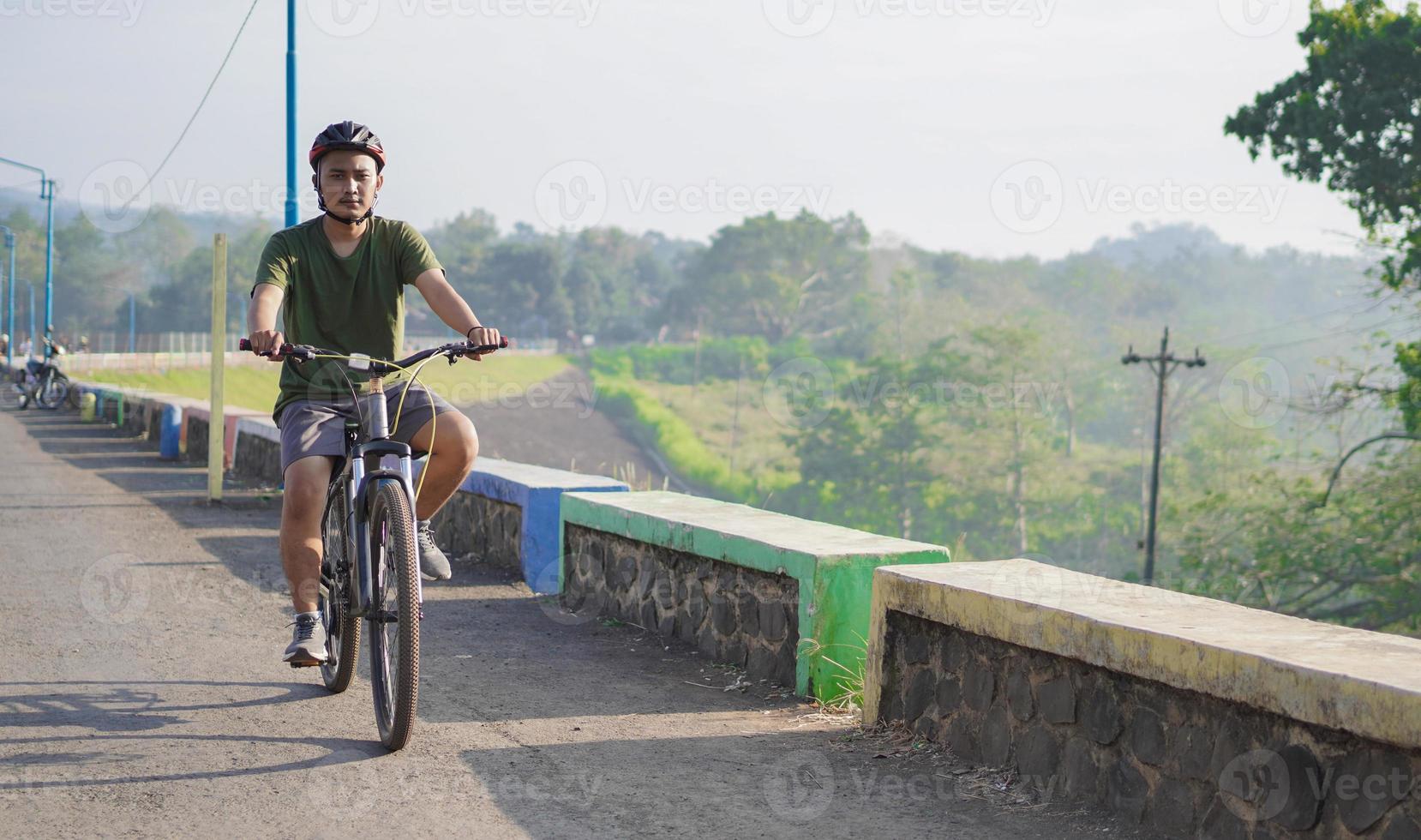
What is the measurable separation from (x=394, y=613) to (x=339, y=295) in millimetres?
1154

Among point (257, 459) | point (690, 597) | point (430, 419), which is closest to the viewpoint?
point (430, 419)

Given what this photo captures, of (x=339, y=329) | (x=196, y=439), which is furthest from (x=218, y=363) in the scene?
(x=339, y=329)

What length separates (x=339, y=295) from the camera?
178 inches

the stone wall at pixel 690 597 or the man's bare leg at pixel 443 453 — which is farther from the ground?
the man's bare leg at pixel 443 453

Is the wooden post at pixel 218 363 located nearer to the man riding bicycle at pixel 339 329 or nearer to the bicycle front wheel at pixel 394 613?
the man riding bicycle at pixel 339 329

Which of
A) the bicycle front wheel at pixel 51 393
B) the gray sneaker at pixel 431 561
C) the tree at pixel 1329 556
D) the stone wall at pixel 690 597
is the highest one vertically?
the gray sneaker at pixel 431 561

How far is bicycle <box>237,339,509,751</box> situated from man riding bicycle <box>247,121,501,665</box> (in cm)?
8

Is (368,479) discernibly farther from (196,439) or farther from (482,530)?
(196,439)

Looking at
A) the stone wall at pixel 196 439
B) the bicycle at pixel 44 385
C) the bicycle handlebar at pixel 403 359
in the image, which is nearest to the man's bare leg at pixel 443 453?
the bicycle handlebar at pixel 403 359

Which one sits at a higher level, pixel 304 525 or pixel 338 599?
pixel 304 525

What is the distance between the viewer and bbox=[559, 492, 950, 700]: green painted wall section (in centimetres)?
486

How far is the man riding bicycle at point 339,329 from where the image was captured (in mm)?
4391

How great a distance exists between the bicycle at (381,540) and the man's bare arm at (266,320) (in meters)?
0.04

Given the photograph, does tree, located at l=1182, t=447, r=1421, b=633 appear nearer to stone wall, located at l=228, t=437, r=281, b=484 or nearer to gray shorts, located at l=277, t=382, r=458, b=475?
stone wall, located at l=228, t=437, r=281, b=484
